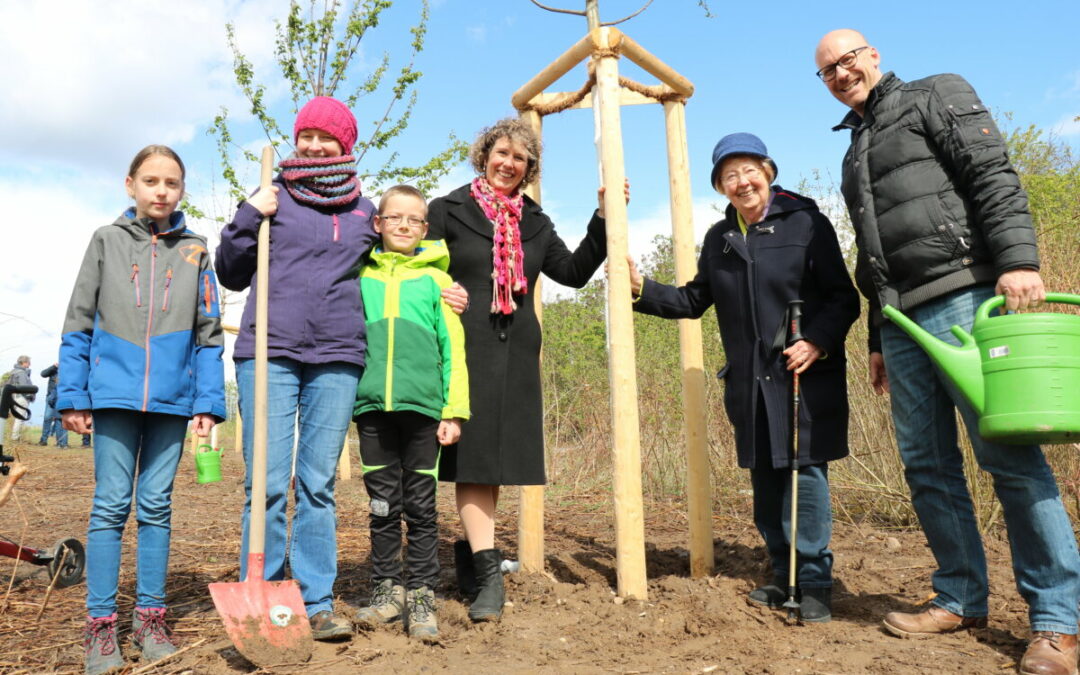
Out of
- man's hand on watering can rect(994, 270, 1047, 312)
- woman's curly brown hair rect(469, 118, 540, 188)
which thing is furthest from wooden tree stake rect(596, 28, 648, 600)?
man's hand on watering can rect(994, 270, 1047, 312)

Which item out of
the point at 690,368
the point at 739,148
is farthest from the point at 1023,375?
the point at 690,368

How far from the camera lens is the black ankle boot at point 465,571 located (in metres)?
3.64

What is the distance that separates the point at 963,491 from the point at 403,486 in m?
2.19

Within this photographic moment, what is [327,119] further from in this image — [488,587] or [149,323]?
[488,587]

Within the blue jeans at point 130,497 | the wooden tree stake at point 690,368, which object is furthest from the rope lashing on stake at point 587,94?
the blue jeans at point 130,497

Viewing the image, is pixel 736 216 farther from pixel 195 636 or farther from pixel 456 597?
pixel 195 636

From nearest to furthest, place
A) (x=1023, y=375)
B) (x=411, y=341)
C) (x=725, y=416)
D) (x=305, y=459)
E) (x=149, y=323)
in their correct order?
(x=1023, y=375) < (x=149, y=323) < (x=305, y=459) < (x=411, y=341) < (x=725, y=416)

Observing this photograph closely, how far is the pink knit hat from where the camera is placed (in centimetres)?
312

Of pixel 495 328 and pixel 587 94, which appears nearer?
pixel 495 328

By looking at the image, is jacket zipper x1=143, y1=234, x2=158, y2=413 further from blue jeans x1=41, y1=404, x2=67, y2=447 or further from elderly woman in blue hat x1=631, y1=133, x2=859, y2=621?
blue jeans x1=41, y1=404, x2=67, y2=447

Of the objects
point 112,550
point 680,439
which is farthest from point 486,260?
point 680,439

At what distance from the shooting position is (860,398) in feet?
17.5

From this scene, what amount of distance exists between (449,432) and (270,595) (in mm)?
901

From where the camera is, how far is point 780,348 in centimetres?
334
